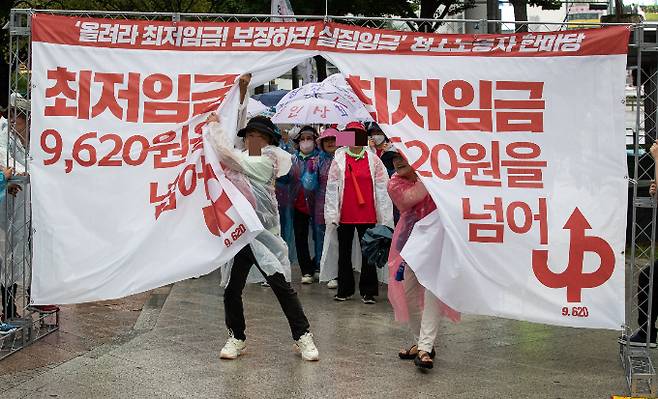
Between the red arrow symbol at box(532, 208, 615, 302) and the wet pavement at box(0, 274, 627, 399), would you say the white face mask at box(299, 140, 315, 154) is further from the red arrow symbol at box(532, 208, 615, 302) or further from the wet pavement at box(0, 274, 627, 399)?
the red arrow symbol at box(532, 208, 615, 302)

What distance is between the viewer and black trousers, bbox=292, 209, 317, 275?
37.3ft

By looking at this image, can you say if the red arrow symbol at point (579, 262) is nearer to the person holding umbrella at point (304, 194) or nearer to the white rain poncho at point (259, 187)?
the white rain poncho at point (259, 187)

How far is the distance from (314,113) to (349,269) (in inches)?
109

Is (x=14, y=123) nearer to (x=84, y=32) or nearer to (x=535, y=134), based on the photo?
(x=84, y=32)

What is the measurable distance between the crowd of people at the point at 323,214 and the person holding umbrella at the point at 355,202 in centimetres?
1

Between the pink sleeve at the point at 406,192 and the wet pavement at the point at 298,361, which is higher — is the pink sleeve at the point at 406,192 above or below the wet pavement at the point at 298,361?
above

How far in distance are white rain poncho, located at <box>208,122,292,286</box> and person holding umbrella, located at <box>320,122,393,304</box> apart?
266cm

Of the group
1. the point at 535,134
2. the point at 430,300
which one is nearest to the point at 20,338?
the point at 430,300

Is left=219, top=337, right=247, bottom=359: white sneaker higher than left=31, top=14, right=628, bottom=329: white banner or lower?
lower

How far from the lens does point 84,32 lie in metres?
6.96

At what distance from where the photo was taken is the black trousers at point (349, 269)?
10016 millimetres

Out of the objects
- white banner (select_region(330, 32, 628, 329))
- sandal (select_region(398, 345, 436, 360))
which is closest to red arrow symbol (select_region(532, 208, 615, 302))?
white banner (select_region(330, 32, 628, 329))

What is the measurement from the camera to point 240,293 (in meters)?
7.40

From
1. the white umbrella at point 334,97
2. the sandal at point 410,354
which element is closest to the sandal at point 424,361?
the sandal at point 410,354
